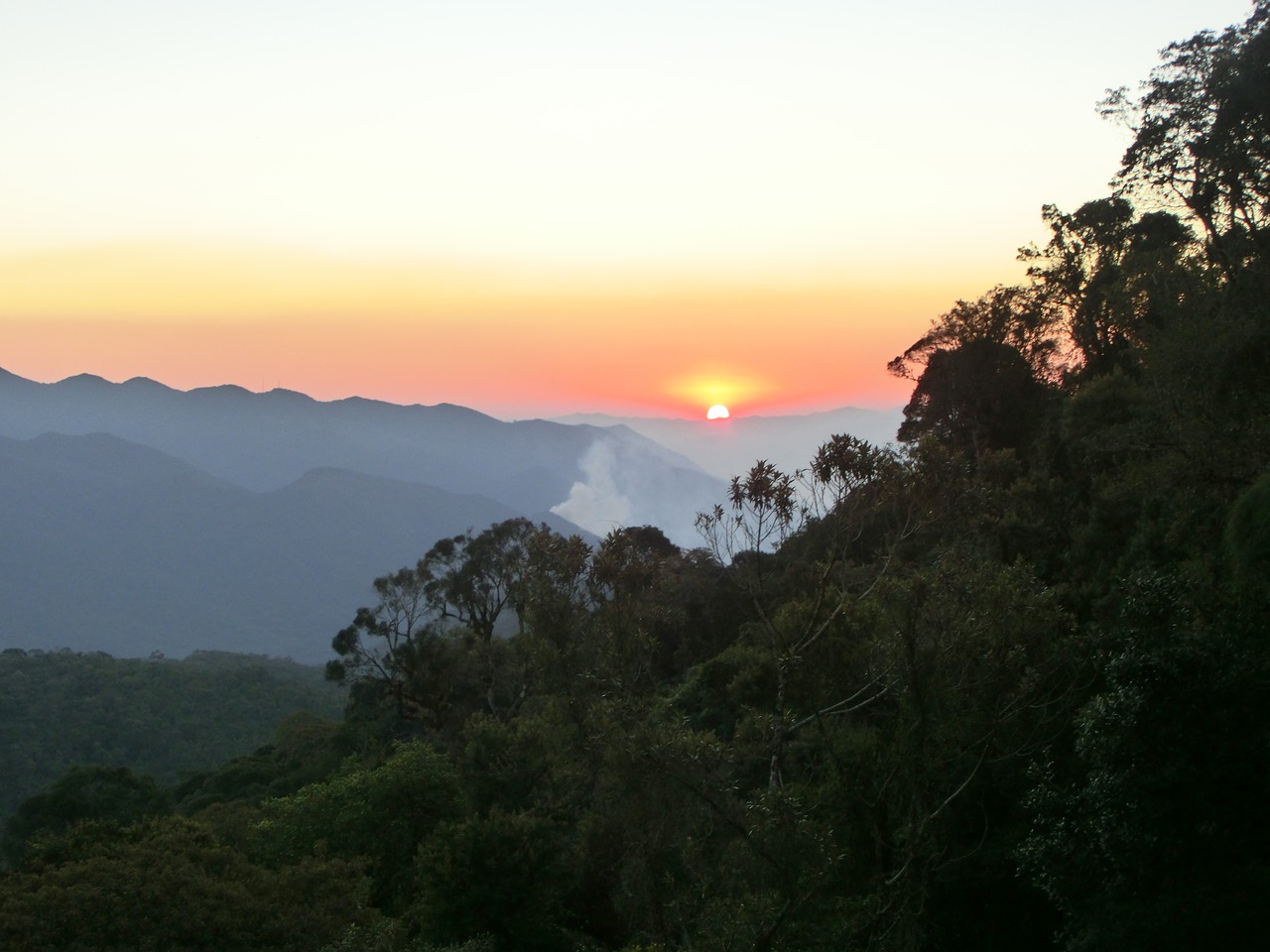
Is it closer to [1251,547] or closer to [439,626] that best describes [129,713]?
[439,626]

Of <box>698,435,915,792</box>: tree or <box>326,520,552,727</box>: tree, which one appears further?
<box>326,520,552,727</box>: tree

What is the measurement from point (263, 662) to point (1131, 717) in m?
94.9

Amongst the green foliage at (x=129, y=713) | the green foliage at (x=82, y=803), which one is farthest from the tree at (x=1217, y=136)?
the green foliage at (x=129, y=713)

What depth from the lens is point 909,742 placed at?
12.1 meters

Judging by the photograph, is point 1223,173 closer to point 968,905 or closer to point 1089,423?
point 1089,423

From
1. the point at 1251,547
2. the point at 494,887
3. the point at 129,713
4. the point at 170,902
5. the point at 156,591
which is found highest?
the point at 156,591

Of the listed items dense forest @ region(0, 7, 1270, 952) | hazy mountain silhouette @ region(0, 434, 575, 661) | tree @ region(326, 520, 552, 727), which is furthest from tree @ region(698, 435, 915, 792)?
hazy mountain silhouette @ region(0, 434, 575, 661)

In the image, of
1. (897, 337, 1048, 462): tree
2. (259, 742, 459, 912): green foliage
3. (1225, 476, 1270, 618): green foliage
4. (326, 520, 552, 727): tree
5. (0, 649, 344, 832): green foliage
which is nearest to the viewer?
(1225, 476, 1270, 618): green foliage

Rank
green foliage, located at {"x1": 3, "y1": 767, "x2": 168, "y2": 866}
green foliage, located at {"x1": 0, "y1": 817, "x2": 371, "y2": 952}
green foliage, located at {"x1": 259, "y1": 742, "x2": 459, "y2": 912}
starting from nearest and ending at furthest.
Answer: green foliage, located at {"x1": 0, "y1": 817, "x2": 371, "y2": 952} < green foliage, located at {"x1": 259, "y1": 742, "x2": 459, "y2": 912} < green foliage, located at {"x1": 3, "y1": 767, "x2": 168, "y2": 866}

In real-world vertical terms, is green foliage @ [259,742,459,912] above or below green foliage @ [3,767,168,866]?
above

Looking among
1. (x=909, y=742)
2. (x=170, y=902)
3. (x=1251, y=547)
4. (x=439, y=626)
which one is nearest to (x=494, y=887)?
(x=170, y=902)

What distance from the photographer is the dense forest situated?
9.30 m

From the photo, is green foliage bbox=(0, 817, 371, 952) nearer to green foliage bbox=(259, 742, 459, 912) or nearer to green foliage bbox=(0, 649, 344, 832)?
green foliage bbox=(259, 742, 459, 912)

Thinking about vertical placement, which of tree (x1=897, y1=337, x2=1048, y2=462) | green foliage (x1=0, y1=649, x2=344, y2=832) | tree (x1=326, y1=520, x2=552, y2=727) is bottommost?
green foliage (x1=0, y1=649, x2=344, y2=832)
